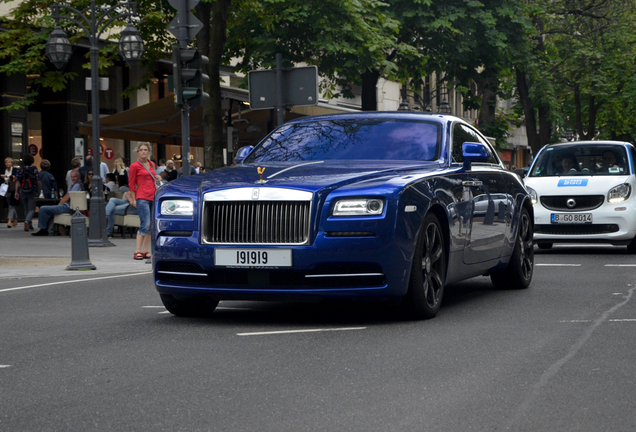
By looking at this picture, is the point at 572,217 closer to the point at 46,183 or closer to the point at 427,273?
the point at 427,273

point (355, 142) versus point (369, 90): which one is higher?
point (369, 90)

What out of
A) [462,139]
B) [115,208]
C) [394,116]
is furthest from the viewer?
[115,208]

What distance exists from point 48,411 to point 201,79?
1016 cm

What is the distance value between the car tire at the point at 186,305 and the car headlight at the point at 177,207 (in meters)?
0.70

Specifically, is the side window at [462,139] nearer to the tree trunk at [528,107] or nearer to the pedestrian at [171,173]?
the pedestrian at [171,173]

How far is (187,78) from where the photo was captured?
48.0 feet

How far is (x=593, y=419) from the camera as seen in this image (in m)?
4.72

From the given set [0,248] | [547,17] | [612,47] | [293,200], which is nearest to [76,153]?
[0,248]

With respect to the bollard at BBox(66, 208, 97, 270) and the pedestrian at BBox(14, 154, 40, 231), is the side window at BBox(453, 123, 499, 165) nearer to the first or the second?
the bollard at BBox(66, 208, 97, 270)

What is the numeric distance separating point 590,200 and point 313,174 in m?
8.66

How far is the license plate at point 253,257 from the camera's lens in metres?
7.41

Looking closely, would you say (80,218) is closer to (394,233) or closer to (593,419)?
(394,233)

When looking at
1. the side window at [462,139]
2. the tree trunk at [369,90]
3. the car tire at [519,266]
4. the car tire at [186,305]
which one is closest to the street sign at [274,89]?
the car tire at [519,266]

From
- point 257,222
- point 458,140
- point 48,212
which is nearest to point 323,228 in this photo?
point 257,222
